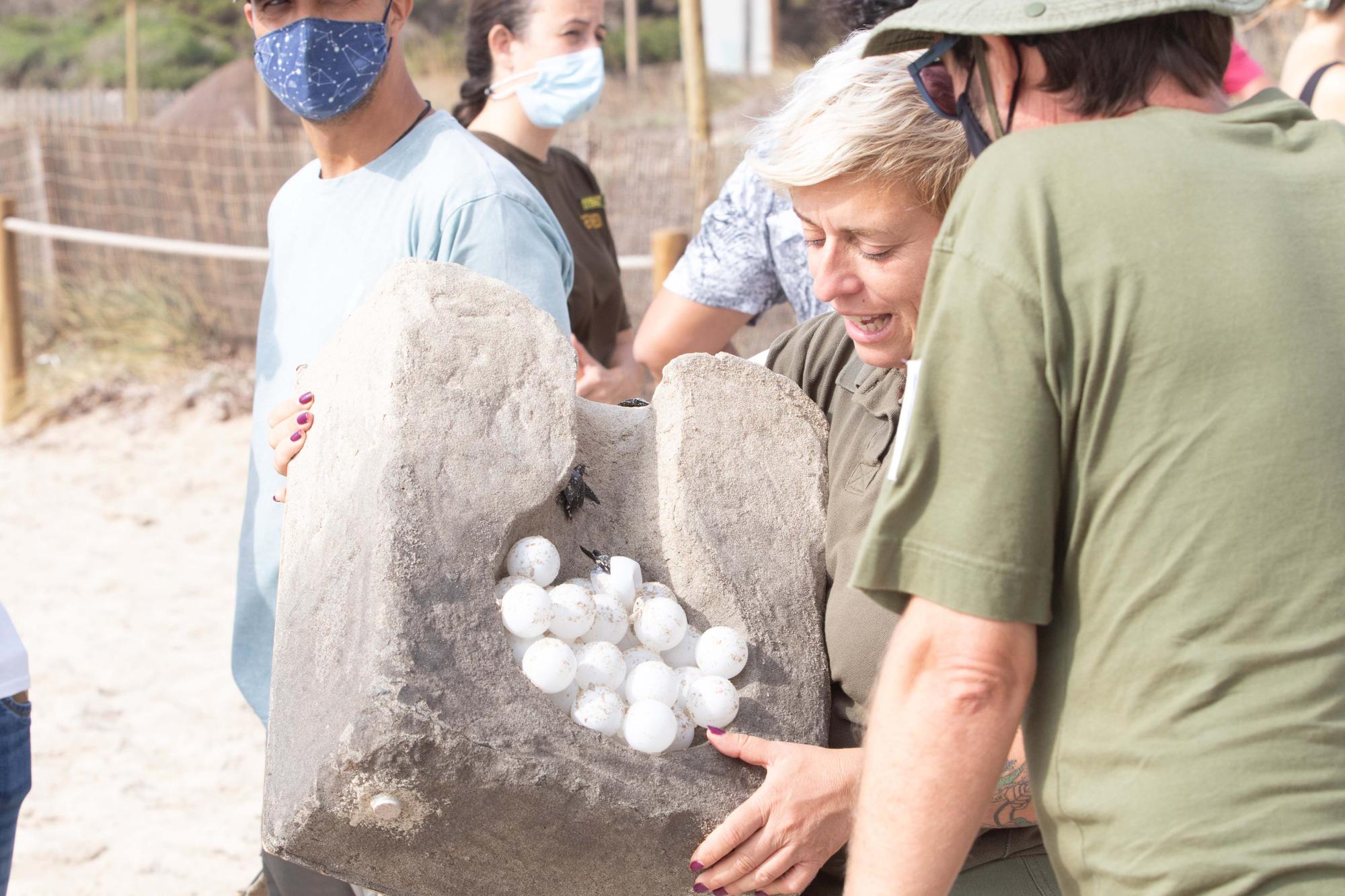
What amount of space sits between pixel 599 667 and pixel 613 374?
1834 millimetres

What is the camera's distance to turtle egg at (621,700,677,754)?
1.69m

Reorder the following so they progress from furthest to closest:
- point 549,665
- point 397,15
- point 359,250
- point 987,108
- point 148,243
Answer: point 148,243 → point 397,15 → point 359,250 → point 549,665 → point 987,108

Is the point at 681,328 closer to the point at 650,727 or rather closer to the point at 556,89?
the point at 556,89

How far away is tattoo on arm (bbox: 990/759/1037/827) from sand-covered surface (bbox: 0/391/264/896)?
261 centimetres

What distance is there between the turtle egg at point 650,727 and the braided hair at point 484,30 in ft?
8.02

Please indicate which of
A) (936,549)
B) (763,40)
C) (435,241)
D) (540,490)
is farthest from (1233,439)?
(763,40)

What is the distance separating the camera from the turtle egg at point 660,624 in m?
1.81

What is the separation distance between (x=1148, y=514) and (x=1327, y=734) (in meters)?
0.25

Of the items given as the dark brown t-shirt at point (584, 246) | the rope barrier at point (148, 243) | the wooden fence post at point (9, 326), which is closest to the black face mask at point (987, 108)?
the dark brown t-shirt at point (584, 246)

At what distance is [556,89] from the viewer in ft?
11.7

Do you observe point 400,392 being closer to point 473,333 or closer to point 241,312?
point 473,333

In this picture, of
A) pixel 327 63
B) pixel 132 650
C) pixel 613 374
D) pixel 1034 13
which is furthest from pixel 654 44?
pixel 1034 13

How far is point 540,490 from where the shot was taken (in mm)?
1805

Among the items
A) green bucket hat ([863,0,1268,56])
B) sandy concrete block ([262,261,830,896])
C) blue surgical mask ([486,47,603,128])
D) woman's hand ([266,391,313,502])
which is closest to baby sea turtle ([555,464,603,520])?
sandy concrete block ([262,261,830,896])
